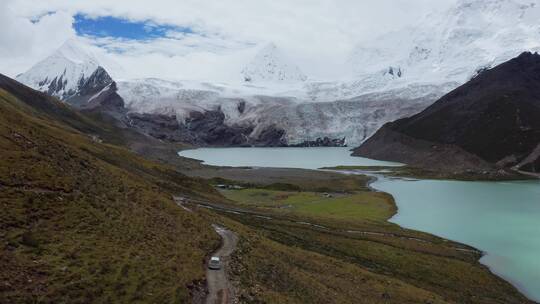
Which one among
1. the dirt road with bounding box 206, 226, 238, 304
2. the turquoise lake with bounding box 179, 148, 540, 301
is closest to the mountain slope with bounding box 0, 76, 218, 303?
the dirt road with bounding box 206, 226, 238, 304

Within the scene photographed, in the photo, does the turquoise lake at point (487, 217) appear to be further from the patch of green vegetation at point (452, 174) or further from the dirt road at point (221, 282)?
the dirt road at point (221, 282)

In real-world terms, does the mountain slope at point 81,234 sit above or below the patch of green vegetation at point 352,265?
above

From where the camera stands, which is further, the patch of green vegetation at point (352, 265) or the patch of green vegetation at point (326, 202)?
the patch of green vegetation at point (326, 202)

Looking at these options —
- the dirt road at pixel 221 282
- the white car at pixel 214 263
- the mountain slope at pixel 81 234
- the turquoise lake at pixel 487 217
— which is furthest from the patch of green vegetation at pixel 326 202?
the white car at pixel 214 263

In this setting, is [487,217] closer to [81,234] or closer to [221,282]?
[221,282]

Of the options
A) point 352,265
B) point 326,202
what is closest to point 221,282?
point 352,265
